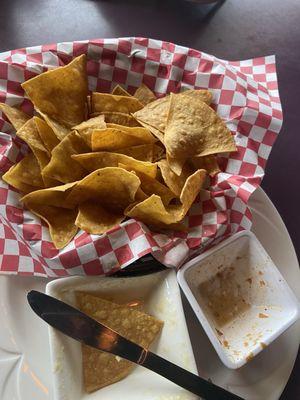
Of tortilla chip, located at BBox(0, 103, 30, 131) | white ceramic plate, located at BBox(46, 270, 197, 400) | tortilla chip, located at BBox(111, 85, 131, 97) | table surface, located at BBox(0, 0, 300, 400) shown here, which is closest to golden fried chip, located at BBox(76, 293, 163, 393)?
white ceramic plate, located at BBox(46, 270, 197, 400)

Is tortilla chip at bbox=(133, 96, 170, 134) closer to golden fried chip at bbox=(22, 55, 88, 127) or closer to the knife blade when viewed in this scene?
golden fried chip at bbox=(22, 55, 88, 127)

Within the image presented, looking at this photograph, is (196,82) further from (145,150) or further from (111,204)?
(111,204)

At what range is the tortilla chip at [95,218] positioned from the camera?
1.18 metres

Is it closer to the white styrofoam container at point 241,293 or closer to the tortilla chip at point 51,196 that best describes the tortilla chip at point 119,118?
the tortilla chip at point 51,196

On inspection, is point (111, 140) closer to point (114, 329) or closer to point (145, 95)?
point (145, 95)

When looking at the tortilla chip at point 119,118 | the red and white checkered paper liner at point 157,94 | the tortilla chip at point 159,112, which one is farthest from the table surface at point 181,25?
the tortilla chip at point 119,118

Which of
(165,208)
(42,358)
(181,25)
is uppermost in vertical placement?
(181,25)

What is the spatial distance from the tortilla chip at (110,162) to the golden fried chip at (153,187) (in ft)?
0.04

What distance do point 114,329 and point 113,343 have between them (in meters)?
0.08

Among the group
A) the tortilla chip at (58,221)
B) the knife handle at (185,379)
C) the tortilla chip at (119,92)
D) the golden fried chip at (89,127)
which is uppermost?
the tortilla chip at (119,92)

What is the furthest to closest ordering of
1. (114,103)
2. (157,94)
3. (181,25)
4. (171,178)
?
(181,25) → (157,94) → (114,103) → (171,178)

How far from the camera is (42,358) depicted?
119 centimetres

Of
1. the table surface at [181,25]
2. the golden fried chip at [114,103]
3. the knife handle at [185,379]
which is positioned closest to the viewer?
the knife handle at [185,379]

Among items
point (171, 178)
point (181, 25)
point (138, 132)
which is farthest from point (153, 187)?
point (181, 25)
